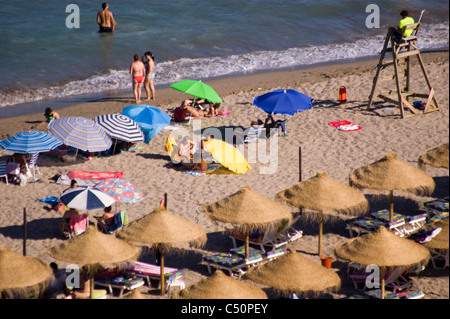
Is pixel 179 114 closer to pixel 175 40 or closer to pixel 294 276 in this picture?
pixel 294 276

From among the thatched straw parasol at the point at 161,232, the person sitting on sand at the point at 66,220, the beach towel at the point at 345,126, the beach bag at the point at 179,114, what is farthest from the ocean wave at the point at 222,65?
the thatched straw parasol at the point at 161,232

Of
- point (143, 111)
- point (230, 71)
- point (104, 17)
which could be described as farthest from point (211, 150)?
point (104, 17)

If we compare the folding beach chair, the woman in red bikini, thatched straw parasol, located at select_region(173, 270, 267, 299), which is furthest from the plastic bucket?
the woman in red bikini

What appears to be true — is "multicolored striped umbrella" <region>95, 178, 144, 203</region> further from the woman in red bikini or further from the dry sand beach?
the woman in red bikini

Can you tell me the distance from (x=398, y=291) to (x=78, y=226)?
16.6ft

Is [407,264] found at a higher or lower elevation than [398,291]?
higher

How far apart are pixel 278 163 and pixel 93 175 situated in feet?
12.3

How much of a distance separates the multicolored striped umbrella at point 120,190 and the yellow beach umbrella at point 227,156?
79.4 inches

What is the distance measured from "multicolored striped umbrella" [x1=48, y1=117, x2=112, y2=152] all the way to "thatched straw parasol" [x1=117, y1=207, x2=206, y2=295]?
4.52 metres

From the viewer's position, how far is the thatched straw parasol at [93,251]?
9102 millimetres

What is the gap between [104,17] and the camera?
2717 centimetres

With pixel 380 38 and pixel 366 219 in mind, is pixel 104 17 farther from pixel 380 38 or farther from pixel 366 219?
pixel 366 219

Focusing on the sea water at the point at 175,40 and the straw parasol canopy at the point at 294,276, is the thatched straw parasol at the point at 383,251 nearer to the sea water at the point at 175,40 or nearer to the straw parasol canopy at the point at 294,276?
the straw parasol canopy at the point at 294,276

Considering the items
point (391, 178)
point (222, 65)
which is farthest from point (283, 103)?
point (222, 65)
